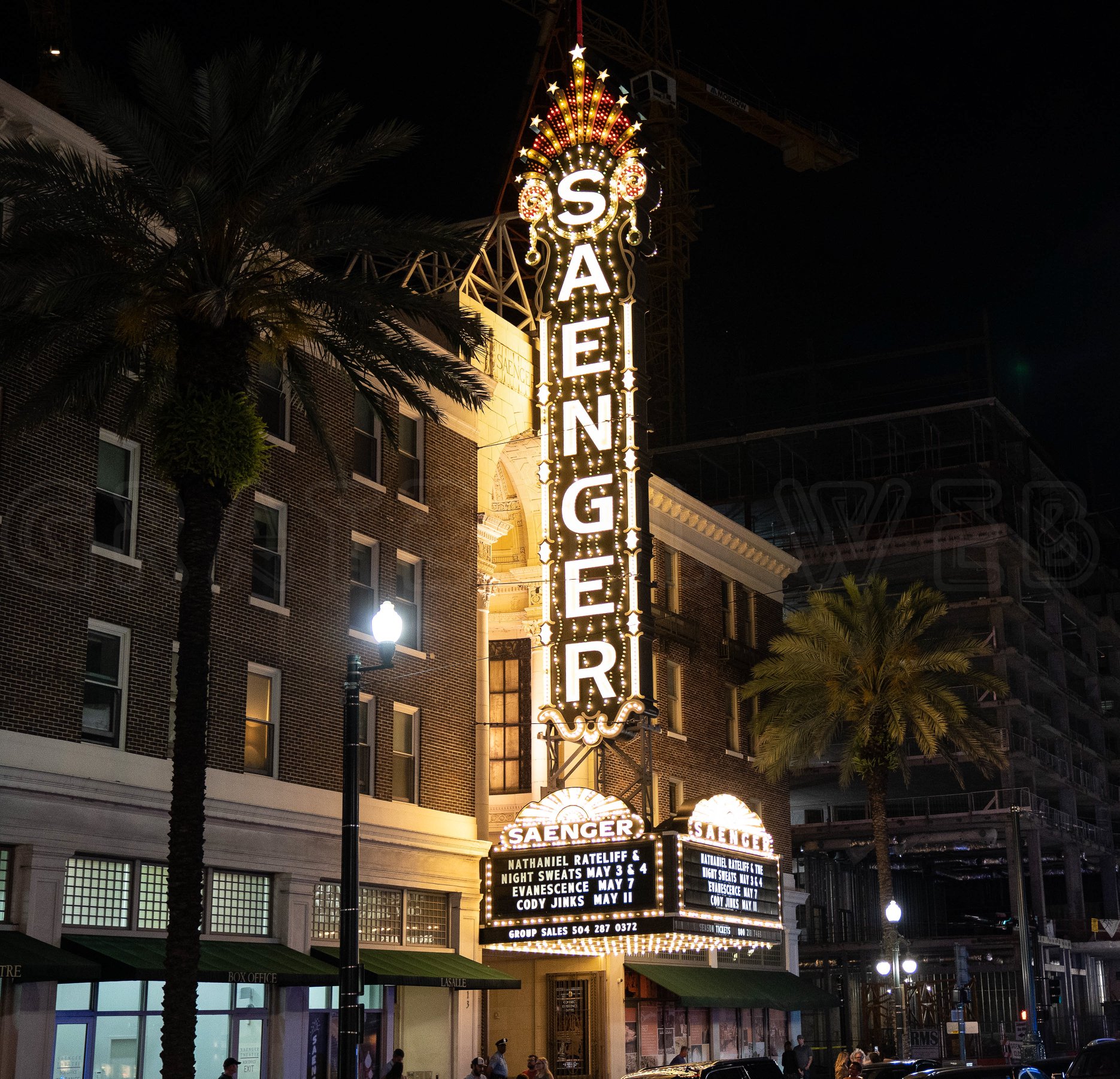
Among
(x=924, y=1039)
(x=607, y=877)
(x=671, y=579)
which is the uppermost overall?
(x=671, y=579)

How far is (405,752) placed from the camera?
35812mm

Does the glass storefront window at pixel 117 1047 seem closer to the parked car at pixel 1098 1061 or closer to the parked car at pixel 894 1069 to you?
the parked car at pixel 894 1069

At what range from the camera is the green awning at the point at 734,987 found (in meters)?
43.2

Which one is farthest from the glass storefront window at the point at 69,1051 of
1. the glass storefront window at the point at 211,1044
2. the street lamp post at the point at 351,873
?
the street lamp post at the point at 351,873

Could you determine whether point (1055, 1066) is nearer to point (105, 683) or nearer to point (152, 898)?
point (152, 898)

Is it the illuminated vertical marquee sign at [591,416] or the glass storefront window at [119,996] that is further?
the illuminated vertical marquee sign at [591,416]

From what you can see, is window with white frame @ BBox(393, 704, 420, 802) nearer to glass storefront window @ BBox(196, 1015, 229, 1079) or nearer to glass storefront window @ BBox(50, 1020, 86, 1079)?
glass storefront window @ BBox(196, 1015, 229, 1079)

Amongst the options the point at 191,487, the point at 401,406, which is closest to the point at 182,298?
the point at 191,487

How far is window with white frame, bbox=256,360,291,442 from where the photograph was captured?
32469mm

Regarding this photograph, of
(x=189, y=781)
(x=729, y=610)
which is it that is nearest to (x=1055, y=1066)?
(x=189, y=781)

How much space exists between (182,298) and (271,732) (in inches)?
447

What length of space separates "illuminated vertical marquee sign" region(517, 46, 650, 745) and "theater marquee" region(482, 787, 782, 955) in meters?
2.07

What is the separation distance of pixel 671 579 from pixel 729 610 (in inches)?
200

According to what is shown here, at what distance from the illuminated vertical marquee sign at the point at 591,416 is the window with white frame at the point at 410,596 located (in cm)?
297
